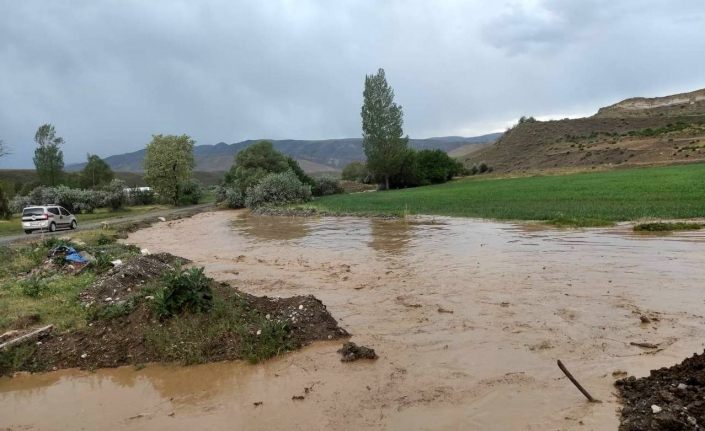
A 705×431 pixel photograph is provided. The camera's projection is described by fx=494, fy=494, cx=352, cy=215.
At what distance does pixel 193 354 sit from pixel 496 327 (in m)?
4.73

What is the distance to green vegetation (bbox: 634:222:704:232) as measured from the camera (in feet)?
54.1

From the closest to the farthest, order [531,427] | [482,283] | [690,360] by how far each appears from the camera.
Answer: [531,427], [690,360], [482,283]

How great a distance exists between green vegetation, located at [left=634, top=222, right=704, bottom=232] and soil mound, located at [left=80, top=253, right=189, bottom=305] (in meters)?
15.3

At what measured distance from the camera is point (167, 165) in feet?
183

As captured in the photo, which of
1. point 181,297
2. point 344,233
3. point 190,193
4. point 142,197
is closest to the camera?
point 181,297

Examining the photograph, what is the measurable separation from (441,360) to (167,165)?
178 feet

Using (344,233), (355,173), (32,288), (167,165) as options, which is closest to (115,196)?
(167,165)

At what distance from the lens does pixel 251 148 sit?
61656 millimetres

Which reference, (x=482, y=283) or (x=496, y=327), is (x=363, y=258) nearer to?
(x=482, y=283)

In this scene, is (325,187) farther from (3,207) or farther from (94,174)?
(3,207)

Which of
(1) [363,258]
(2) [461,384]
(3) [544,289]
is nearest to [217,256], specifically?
(1) [363,258]

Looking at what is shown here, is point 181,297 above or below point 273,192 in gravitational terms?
below

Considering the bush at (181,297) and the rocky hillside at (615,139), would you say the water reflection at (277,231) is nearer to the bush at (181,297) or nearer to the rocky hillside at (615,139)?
the bush at (181,297)

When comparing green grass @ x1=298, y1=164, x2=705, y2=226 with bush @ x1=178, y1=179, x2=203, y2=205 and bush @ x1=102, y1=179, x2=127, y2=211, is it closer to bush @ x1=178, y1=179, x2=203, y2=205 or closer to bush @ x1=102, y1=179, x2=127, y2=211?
bush @ x1=102, y1=179, x2=127, y2=211
